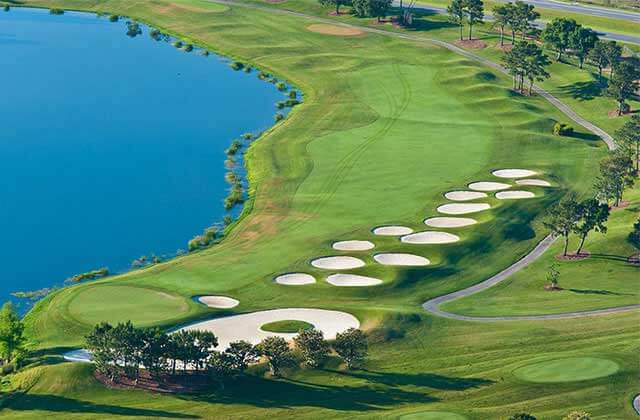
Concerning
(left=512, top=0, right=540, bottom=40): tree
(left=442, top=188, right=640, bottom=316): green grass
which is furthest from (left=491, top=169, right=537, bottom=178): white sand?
(left=512, top=0, right=540, bottom=40): tree

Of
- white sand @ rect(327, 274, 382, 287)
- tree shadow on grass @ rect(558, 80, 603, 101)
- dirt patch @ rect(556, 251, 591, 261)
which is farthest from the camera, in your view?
tree shadow on grass @ rect(558, 80, 603, 101)

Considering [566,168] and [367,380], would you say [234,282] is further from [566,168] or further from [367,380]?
[566,168]

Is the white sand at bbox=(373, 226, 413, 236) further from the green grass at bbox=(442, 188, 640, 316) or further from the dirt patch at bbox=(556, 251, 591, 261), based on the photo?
the dirt patch at bbox=(556, 251, 591, 261)

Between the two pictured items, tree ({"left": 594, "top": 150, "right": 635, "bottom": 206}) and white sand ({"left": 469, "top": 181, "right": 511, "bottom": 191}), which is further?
white sand ({"left": 469, "top": 181, "right": 511, "bottom": 191})

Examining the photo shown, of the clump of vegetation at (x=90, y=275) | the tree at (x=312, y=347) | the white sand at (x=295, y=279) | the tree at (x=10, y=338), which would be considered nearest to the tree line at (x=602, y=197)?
the white sand at (x=295, y=279)

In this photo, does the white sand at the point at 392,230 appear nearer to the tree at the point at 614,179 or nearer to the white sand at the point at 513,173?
the white sand at the point at 513,173

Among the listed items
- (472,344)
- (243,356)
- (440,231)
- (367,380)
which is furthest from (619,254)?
(243,356)

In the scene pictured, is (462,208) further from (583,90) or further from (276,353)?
(583,90)
